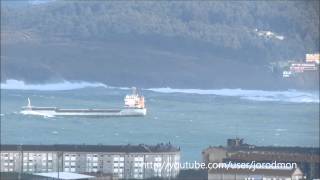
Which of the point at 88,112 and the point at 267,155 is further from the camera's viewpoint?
the point at 88,112

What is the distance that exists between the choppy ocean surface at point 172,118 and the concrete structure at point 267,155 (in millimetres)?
1089

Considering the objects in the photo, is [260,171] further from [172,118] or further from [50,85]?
[50,85]

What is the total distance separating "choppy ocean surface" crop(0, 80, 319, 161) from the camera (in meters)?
20.1

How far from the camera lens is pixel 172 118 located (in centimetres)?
2183

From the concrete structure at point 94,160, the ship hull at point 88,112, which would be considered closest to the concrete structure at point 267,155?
the concrete structure at point 94,160

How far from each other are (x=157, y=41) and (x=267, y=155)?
7857 mm

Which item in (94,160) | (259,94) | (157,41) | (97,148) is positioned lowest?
(94,160)

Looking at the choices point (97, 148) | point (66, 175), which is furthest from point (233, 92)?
point (66, 175)

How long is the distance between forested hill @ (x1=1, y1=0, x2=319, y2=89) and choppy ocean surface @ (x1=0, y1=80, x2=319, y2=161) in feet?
0.74

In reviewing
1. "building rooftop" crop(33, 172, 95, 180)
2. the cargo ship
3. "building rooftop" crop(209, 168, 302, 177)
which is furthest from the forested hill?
"building rooftop" crop(209, 168, 302, 177)

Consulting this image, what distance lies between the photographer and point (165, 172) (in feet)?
52.5

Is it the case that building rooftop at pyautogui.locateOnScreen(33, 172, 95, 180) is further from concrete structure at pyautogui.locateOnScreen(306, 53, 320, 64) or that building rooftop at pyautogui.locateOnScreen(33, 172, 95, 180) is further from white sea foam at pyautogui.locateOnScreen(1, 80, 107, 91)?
concrete structure at pyautogui.locateOnScreen(306, 53, 320, 64)

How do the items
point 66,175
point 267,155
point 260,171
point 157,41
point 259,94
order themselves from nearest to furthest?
point 260,171 < point 66,175 < point 267,155 < point 259,94 < point 157,41

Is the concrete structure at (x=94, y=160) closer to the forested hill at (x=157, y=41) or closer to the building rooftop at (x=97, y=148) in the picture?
the building rooftop at (x=97, y=148)
